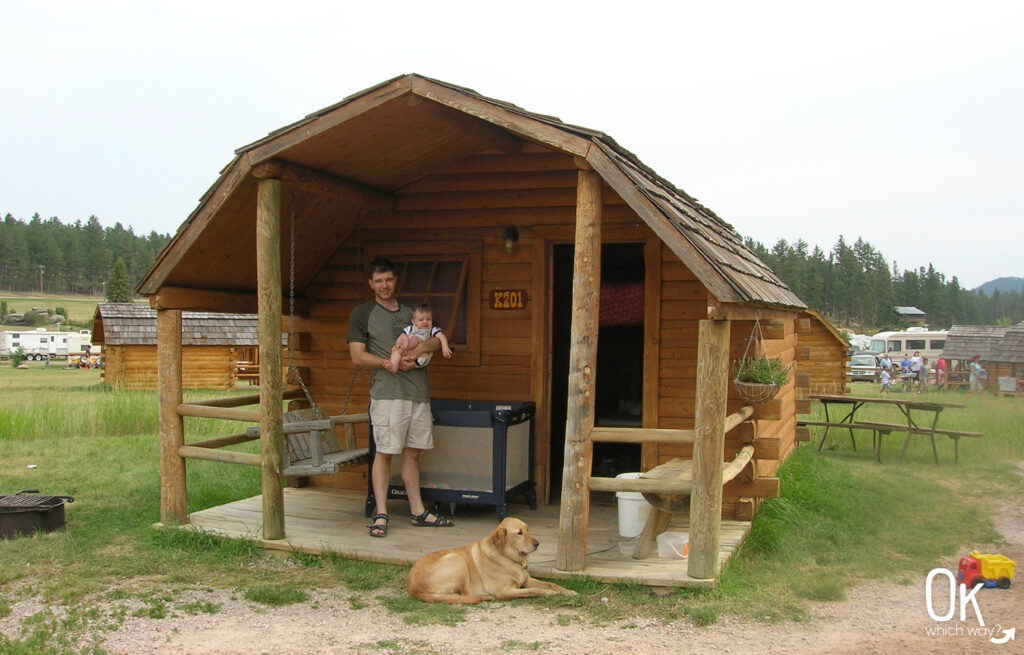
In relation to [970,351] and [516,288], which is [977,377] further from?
[516,288]

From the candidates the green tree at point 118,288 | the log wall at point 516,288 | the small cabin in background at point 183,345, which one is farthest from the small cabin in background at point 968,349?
the green tree at point 118,288

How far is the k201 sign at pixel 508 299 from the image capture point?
754 cm

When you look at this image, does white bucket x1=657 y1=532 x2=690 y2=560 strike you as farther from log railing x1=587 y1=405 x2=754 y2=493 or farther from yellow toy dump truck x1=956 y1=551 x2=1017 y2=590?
yellow toy dump truck x1=956 y1=551 x2=1017 y2=590

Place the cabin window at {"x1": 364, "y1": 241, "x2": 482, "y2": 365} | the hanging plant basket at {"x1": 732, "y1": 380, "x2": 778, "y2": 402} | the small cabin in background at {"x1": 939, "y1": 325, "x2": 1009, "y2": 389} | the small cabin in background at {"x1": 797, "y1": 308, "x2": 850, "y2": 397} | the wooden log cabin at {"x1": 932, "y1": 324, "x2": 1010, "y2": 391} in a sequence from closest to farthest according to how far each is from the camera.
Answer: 1. the hanging plant basket at {"x1": 732, "y1": 380, "x2": 778, "y2": 402}
2. the cabin window at {"x1": 364, "y1": 241, "x2": 482, "y2": 365}
3. the small cabin in background at {"x1": 797, "y1": 308, "x2": 850, "y2": 397}
4. the wooden log cabin at {"x1": 932, "y1": 324, "x2": 1010, "y2": 391}
5. the small cabin in background at {"x1": 939, "y1": 325, "x2": 1009, "y2": 389}

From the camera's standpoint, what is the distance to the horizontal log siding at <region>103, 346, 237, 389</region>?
2686 cm

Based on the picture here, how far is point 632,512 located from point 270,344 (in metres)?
2.89

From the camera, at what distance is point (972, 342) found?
115 feet

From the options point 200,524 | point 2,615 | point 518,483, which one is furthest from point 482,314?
point 2,615

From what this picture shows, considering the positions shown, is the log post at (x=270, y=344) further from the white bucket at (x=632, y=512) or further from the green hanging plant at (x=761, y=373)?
the green hanging plant at (x=761, y=373)

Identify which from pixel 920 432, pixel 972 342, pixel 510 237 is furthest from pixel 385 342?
pixel 972 342

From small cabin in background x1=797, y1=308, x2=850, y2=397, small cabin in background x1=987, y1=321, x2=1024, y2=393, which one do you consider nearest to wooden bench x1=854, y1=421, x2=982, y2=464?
small cabin in background x1=797, y1=308, x2=850, y2=397

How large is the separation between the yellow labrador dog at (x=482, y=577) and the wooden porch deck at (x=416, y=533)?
286 mm

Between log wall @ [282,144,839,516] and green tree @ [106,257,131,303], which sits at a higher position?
green tree @ [106,257,131,303]

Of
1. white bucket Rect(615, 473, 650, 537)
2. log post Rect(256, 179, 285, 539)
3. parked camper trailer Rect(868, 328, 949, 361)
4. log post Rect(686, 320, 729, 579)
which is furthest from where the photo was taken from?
parked camper trailer Rect(868, 328, 949, 361)
